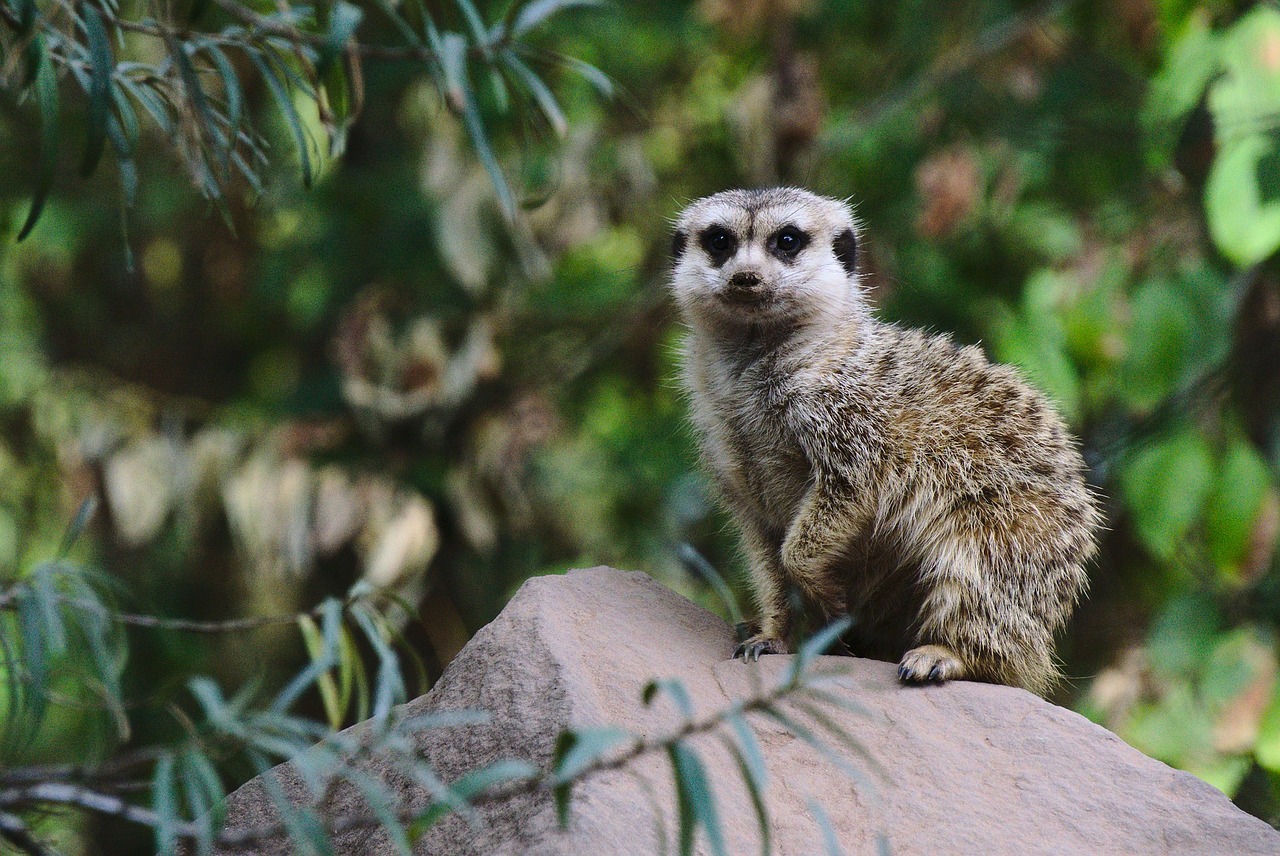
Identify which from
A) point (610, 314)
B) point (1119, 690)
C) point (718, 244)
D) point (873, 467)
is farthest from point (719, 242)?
point (1119, 690)

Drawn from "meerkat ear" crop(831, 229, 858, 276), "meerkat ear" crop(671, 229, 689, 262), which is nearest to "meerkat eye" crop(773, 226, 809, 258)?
"meerkat ear" crop(831, 229, 858, 276)

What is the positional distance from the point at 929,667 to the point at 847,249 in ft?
3.57

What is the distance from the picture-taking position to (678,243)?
10.0 feet

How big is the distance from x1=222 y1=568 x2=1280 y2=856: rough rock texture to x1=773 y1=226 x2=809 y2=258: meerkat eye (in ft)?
3.18

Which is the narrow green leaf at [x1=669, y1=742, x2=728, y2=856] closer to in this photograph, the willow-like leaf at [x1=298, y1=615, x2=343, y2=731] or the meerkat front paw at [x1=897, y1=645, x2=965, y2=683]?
Result: the willow-like leaf at [x1=298, y1=615, x2=343, y2=731]

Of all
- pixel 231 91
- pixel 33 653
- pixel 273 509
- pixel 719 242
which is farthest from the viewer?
pixel 273 509

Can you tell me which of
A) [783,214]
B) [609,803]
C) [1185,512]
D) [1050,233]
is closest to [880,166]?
[1050,233]

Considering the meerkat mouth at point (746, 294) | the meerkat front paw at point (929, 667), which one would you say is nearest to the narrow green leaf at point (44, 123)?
the meerkat mouth at point (746, 294)

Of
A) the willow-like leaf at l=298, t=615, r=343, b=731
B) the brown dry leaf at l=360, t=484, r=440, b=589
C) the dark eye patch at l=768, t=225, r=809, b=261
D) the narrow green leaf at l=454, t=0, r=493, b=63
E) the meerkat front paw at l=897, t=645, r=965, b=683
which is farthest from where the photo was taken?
the brown dry leaf at l=360, t=484, r=440, b=589

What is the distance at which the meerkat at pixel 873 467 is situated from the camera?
7.83ft

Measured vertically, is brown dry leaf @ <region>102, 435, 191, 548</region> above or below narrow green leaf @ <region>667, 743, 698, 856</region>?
below

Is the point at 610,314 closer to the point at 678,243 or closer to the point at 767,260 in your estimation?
the point at 678,243

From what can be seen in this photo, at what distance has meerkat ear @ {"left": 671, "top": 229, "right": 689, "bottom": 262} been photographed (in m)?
3.02

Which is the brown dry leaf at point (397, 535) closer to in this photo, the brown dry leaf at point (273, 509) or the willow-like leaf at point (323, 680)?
the brown dry leaf at point (273, 509)
